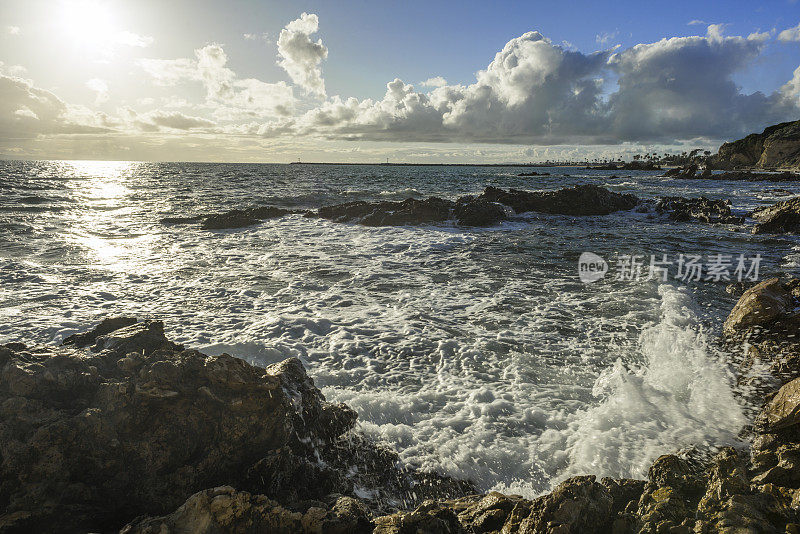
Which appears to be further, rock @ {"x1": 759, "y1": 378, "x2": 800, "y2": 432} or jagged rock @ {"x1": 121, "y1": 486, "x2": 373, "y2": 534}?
rock @ {"x1": 759, "y1": 378, "x2": 800, "y2": 432}

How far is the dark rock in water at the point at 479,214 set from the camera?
21812 mm

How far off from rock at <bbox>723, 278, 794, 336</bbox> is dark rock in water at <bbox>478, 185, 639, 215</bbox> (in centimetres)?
2055

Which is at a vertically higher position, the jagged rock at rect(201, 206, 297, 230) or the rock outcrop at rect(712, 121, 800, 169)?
the rock outcrop at rect(712, 121, 800, 169)

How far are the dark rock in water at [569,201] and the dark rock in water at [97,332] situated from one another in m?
25.4

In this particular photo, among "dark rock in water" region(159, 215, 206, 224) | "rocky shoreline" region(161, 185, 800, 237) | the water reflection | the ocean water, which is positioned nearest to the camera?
the ocean water

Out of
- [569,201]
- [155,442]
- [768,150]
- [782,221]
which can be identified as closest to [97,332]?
[155,442]

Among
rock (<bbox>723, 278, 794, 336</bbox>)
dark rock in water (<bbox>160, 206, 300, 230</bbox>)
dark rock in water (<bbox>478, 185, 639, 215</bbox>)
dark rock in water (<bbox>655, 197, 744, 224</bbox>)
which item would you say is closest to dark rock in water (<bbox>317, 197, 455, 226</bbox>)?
dark rock in water (<bbox>160, 206, 300, 230</bbox>)

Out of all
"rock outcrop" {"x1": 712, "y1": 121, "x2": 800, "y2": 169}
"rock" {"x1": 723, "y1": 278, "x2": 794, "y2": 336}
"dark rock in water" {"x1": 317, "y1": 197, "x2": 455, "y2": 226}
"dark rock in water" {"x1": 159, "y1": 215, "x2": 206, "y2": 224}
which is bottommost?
"rock" {"x1": 723, "y1": 278, "x2": 794, "y2": 336}

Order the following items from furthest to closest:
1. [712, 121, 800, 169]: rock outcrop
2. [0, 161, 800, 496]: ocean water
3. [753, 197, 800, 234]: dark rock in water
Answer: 1. [712, 121, 800, 169]: rock outcrop
2. [753, 197, 800, 234]: dark rock in water
3. [0, 161, 800, 496]: ocean water

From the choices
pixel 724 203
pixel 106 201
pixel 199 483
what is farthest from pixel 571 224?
pixel 106 201

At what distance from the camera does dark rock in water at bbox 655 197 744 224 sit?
72.7 feet

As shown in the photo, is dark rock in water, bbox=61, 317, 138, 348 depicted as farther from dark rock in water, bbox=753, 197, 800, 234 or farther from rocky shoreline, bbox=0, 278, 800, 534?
dark rock in water, bbox=753, 197, 800, 234

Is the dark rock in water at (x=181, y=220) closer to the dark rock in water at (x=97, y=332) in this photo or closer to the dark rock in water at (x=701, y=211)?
the dark rock in water at (x=97, y=332)

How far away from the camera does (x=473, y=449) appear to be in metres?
4.28
